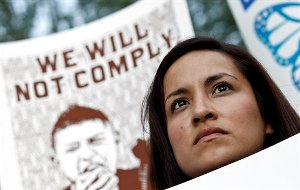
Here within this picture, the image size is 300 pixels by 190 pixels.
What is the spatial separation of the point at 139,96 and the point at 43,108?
0.45ft

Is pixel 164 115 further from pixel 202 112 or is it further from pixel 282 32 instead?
pixel 282 32

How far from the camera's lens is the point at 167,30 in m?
0.89

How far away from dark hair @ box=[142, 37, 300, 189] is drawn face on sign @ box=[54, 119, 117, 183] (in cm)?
28

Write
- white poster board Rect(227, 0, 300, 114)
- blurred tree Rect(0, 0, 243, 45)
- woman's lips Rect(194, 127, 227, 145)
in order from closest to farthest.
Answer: woman's lips Rect(194, 127, 227, 145)
white poster board Rect(227, 0, 300, 114)
blurred tree Rect(0, 0, 243, 45)

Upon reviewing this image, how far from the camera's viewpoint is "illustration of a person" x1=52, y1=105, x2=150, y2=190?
2.58 feet

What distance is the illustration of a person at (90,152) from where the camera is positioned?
79 cm

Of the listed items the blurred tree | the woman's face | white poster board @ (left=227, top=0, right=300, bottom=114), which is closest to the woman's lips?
the woman's face

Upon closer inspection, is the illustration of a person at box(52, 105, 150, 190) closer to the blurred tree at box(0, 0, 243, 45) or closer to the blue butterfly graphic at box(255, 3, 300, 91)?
the blue butterfly graphic at box(255, 3, 300, 91)

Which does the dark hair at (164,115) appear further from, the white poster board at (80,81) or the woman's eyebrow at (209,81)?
the white poster board at (80,81)

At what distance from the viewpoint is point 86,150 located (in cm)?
81

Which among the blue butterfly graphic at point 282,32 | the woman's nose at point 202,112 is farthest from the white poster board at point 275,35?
the woman's nose at point 202,112

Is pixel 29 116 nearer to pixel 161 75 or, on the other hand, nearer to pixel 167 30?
pixel 167 30

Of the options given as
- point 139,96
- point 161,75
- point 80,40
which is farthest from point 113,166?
point 161,75

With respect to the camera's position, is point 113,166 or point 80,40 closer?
point 113,166
